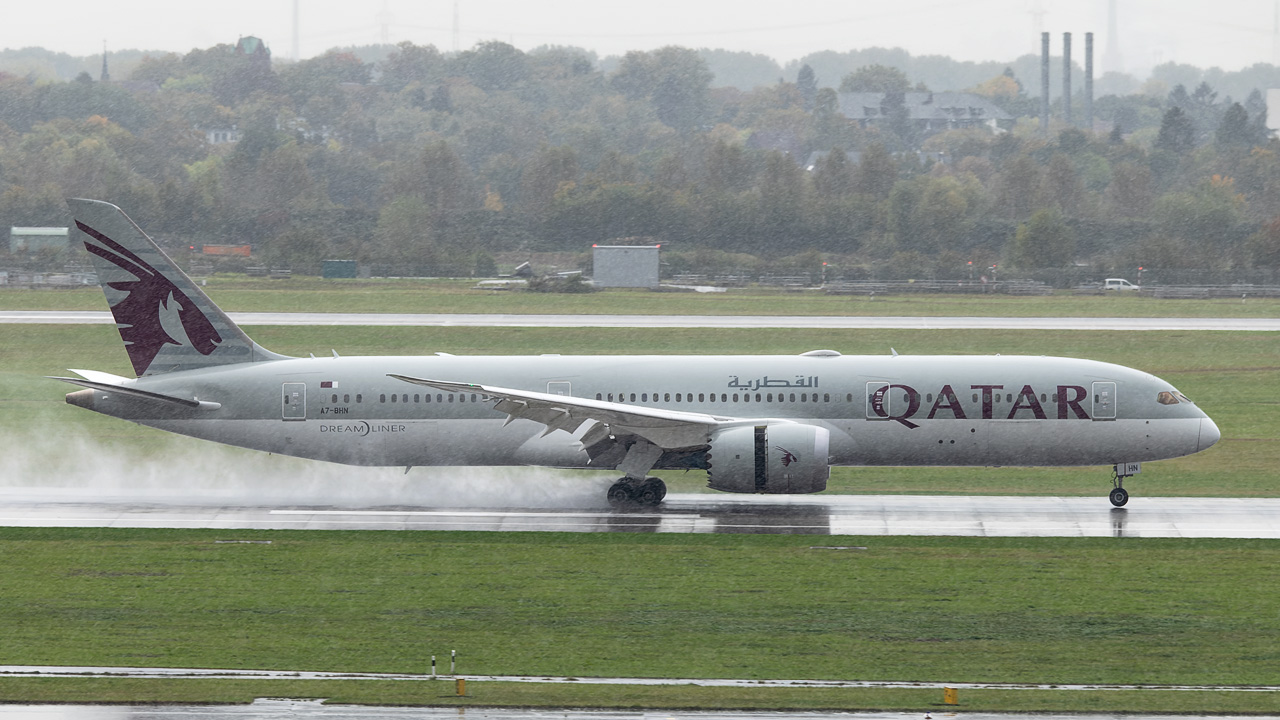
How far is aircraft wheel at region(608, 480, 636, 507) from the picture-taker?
38781mm

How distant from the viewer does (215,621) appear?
26844mm

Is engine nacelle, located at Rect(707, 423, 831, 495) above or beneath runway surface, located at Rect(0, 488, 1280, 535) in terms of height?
above

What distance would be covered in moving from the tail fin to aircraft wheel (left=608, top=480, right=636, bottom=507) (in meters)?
11.5

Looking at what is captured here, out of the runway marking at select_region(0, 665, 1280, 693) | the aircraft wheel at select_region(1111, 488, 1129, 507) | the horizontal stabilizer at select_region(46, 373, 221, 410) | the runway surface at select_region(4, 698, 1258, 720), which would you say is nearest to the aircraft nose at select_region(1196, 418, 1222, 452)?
the aircraft wheel at select_region(1111, 488, 1129, 507)

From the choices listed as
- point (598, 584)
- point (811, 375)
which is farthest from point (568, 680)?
point (811, 375)

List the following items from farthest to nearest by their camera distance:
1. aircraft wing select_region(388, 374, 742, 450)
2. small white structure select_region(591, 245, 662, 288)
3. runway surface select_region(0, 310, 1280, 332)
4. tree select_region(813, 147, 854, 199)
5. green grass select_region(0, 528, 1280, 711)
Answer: tree select_region(813, 147, 854, 199)
small white structure select_region(591, 245, 662, 288)
runway surface select_region(0, 310, 1280, 332)
aircraft wing select_region(388, 374, 742, 450)
green grass select_region(0, 528, 1280, 711)

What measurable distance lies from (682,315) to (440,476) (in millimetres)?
45089

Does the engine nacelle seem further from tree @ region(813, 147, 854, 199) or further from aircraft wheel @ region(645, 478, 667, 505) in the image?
tree @ region(813, 147, 854, 199)

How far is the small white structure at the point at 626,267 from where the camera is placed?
109m

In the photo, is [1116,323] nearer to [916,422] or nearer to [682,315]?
[682,315]

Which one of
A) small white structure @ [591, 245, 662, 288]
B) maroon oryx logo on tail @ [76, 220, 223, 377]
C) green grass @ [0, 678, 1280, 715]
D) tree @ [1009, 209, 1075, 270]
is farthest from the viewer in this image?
tree @ [1009, 209, 1075, 270]

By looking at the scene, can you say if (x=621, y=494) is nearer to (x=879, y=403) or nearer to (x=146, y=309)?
(x=879, y=403)

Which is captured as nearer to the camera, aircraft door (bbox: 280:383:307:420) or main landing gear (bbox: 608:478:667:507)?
main landing gear (bbox: 608:478:667:507)

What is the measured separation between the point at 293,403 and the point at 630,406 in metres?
9.68
